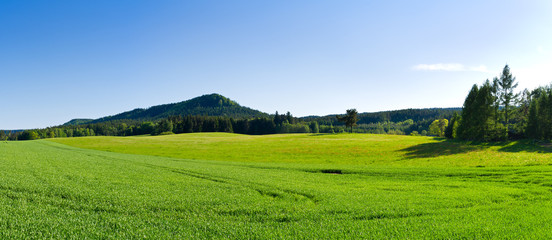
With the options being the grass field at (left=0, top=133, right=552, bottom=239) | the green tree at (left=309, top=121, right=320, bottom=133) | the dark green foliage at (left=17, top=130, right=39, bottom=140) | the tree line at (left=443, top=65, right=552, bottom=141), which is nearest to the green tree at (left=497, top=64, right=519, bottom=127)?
the tree line at (left=443, top=65, right=552, bottom=141)

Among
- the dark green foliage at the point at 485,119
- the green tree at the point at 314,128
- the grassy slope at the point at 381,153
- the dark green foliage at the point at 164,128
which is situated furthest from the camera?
the green tree at the point at 314,128

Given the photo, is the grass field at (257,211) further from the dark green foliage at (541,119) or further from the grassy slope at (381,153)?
the dark green foliage at (541,119)

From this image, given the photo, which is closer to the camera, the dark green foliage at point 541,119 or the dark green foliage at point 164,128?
the dark green foliage at point 541,119

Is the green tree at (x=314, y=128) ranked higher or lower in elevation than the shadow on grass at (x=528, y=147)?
higher

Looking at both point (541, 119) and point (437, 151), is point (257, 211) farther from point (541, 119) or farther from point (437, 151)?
point (541, 119)

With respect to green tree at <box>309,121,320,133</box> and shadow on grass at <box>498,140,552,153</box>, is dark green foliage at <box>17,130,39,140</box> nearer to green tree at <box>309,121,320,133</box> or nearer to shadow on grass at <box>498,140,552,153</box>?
green tree at <box>309,121,320,133</box>

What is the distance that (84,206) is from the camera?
10656 mm

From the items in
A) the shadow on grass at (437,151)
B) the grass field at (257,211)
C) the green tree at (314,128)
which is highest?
the green tree at (314,128)

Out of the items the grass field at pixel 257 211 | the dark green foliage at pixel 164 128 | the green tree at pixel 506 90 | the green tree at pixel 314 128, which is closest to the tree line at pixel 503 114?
the green tree at pixel 506 90

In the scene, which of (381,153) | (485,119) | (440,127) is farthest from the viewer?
(440,127)

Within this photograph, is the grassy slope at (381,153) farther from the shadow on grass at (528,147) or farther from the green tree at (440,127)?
the green tree at (440,127)

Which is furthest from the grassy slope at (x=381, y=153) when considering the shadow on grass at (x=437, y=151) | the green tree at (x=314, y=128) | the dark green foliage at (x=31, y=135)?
the dark green foliage at (x=31, y=135)

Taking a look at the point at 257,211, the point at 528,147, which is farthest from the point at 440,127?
the point at 257,211

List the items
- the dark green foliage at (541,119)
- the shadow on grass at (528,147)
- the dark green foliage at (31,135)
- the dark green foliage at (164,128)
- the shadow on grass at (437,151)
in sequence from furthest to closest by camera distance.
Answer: the dark green foliage at (164,128) < the dark green foliage at (31,135) < the dark green foliage at (541,119) < the shadow on grass at (437,151) < the shadow on grass at (528,147)
